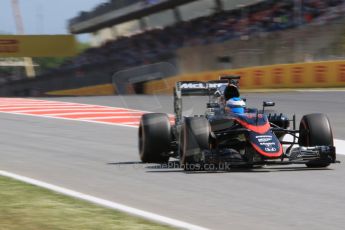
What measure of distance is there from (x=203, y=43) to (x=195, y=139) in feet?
91.4

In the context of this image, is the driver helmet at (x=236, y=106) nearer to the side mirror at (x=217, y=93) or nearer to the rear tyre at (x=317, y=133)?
the side mirror at (x=217, y=93)

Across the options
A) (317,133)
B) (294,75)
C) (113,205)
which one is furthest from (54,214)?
(294,75)

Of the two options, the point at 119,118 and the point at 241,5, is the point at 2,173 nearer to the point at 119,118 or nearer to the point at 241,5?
the point at 119,118

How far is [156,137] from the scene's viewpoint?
9344 mm

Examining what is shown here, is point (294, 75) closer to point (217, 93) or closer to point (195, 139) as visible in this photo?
point (217, 93)

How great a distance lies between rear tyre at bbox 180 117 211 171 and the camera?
8539 millimetres

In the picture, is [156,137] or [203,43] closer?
[156,137]

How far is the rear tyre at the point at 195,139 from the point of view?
8.54 metres

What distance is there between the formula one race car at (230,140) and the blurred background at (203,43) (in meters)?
0.75

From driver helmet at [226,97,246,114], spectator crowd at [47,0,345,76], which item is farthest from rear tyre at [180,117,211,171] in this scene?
spectator crowd at [47,0,345,76]

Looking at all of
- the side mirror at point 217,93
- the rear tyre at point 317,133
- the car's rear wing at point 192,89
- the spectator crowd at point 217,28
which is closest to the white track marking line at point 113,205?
the car's rear wing at point 192,89

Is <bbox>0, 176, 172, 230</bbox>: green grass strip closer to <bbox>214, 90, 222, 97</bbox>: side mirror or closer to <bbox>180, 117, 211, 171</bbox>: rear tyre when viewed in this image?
<bbox>180, 117, 211, 171</bbox>: rear tyre

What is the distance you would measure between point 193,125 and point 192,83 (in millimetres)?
1243

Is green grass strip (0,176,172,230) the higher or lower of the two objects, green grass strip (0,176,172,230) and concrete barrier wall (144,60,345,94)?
the lower
